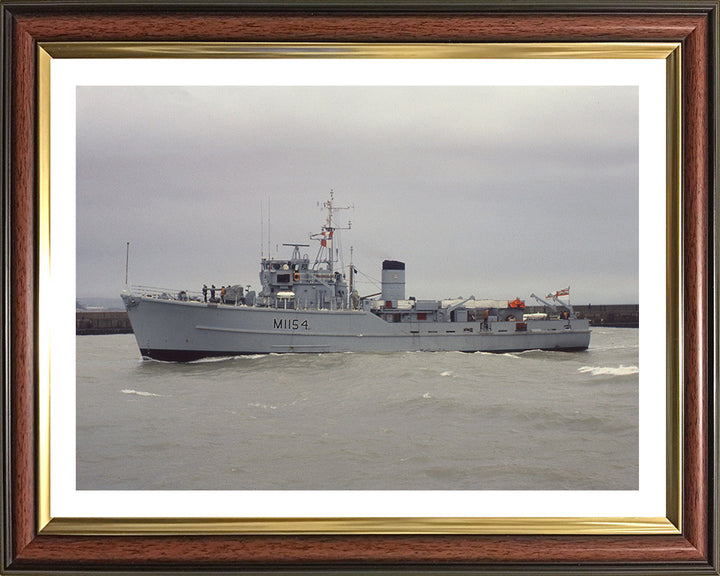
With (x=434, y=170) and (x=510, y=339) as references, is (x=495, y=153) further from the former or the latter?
(x=510, y=339)

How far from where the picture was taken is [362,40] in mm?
1787

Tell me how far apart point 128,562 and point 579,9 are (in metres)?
2.20

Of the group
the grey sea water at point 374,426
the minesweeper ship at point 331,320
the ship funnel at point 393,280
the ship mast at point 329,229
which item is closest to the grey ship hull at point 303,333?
the minesweeper ship at point 331,320

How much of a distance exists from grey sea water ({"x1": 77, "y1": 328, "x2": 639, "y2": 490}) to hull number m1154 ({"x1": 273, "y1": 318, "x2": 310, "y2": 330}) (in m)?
1.68

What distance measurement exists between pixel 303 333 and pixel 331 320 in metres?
0.23

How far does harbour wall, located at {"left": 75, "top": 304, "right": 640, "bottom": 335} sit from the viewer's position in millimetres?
1982

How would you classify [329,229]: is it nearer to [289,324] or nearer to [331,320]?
[331,320]

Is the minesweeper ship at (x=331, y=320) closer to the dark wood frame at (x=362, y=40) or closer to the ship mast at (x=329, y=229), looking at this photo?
the ship mast at (x=329, y=229)

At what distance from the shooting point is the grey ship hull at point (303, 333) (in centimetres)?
261

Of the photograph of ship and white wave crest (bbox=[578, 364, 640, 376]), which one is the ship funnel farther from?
white wave crest (bbox=[578, 364, 640, 376])

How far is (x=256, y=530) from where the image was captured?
5.83 feet

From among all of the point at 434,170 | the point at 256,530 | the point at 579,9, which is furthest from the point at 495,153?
the point at 256,530

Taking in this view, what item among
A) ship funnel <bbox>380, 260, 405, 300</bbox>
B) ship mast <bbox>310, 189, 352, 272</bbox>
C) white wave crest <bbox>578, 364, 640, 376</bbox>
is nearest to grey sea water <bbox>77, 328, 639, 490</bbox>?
white wave crest <bbox>578, 364, 640, 376</bbox>

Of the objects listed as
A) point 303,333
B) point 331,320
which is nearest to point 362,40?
point 331,320
